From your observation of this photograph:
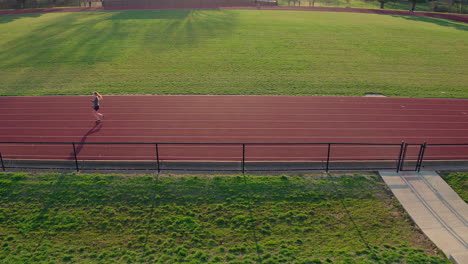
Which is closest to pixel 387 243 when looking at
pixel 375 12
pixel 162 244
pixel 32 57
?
pixel 162 244

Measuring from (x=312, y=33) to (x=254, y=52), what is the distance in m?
9.14

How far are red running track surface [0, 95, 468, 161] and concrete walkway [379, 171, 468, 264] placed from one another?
5.68 feet

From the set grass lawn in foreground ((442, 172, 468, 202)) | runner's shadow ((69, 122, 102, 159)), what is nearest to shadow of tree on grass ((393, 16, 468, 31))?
grass lawn in foreground ((442, 172, 468, 202))

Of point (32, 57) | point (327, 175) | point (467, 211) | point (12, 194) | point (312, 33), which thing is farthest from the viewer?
point (312, 33)

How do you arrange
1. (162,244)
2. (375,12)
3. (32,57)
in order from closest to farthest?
(162,244) < (32,57) < (375,12)

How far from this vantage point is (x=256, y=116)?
54.9 ft

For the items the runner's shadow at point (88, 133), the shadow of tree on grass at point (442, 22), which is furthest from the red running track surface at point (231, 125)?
the shadow of tree on grass at point (442, 22)

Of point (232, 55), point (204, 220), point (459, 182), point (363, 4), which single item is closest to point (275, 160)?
point (204, 220)

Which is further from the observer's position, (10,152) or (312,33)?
(312,33)

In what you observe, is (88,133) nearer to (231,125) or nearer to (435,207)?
(231,125)

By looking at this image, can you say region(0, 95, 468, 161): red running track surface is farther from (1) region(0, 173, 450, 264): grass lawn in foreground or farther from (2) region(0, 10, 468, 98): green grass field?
(1) region(0, 173, 450, 264): grass lawn in foreground

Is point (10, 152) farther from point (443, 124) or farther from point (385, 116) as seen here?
point (443, 124)

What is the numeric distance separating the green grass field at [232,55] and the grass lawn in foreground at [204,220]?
30.2ft

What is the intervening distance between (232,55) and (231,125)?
12448 mm
